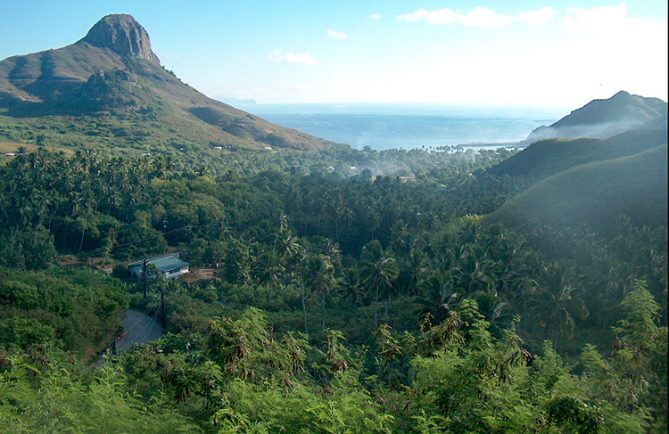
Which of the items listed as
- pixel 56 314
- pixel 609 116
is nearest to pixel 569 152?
pixel 609 116

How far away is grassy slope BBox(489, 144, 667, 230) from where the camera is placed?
5141 cm

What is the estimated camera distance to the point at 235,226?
71.1 m

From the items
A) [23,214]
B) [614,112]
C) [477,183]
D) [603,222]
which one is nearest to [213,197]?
[23,214]

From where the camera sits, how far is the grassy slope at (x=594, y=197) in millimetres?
51406

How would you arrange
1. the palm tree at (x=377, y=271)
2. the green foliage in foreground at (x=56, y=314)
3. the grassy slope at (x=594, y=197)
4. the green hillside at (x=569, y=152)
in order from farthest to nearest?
the green hillside at (x=569, y=152) < the grassy slope at (x=594, y=197) < the palm tree at (x=377, y=271) < the green foliage in foreground at (x=56, y=314)

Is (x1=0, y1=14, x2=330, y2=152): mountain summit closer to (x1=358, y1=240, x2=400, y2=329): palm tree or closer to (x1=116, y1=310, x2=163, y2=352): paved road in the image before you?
(x1=116, y1=310, x2=163, y2=352): paved road

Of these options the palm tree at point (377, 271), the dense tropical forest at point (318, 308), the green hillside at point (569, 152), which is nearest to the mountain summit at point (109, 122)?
the dense tropical forest at point (318, 308)

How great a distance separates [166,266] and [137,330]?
1948 centimetres

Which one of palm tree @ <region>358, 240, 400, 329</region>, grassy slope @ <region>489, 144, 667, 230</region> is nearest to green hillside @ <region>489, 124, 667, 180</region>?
grassy slope @ <region>489, 144, 667, 230</region>

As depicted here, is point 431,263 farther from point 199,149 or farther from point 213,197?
point 199,149

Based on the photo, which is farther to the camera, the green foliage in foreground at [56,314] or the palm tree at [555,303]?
the green foliage in foreground at [56,314]

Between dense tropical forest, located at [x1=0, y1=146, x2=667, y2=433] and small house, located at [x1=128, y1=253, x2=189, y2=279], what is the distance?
44.0 inches

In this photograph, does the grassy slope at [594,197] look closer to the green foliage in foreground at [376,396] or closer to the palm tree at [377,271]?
the palm tree at [377,271]

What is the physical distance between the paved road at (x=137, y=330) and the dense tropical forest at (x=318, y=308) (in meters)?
1.18
